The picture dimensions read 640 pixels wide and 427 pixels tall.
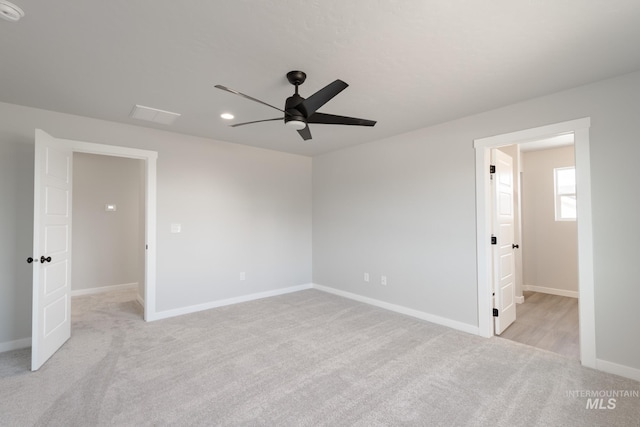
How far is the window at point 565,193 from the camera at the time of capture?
5307 millimetres

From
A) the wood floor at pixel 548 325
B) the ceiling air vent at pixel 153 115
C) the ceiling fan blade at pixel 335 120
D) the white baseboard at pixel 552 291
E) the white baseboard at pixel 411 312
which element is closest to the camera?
the ceiling fan blade at pixel 335 120

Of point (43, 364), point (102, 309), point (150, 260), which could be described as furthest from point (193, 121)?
point (102, 309)

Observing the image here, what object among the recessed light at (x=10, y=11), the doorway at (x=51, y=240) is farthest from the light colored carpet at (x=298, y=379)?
the recessed light at (x=10, y=11)

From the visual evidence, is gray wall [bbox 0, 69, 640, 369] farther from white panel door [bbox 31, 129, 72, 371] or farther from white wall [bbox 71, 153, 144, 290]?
white wall [bbox 71, 153, 144, 290]

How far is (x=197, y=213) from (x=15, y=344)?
235 cm

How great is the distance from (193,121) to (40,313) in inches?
97.9

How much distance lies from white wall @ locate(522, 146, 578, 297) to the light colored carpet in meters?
3.08

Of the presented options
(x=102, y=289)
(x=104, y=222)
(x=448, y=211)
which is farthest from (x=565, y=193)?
(x=102, y=289)

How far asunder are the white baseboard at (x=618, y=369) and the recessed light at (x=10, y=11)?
4.95 meters

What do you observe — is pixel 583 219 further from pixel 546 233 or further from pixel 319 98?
pixel 546 233

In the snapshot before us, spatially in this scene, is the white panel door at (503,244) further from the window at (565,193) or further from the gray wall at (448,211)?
the window at (565,193)

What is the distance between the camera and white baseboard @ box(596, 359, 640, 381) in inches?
97.6

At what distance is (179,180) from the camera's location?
425 cm

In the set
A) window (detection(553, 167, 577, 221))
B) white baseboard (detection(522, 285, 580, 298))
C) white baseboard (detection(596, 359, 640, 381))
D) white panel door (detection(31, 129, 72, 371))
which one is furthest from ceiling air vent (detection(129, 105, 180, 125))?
white baseboard (detection(522, 285, 580, 298))
